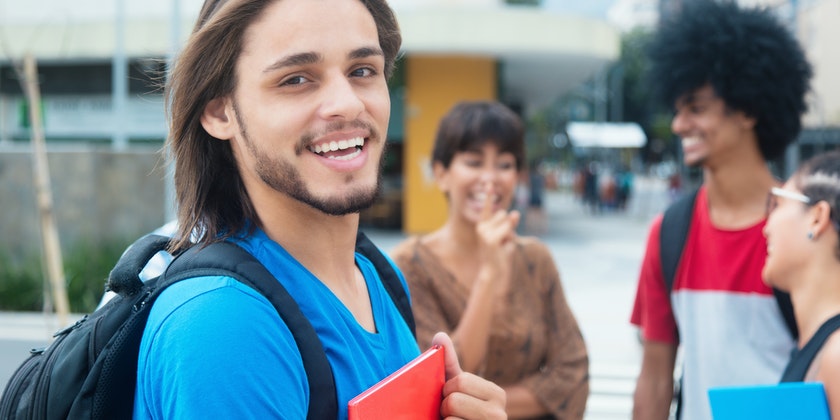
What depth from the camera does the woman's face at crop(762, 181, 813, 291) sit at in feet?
7.01

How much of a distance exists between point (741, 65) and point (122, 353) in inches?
96.7

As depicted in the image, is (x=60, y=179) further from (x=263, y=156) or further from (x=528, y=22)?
(x=528, y=22)

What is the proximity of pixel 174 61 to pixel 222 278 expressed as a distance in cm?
55

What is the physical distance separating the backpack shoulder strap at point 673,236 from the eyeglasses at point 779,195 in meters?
0.29

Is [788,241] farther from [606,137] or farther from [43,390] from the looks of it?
[606,137]

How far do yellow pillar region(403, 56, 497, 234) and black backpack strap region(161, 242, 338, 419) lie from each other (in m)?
16.1

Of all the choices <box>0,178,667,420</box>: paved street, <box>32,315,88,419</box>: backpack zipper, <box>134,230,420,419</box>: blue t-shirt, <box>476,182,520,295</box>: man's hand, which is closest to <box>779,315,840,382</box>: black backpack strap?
<box>476,182,520,295</box>: man's hand

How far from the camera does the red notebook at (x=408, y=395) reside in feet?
3.65

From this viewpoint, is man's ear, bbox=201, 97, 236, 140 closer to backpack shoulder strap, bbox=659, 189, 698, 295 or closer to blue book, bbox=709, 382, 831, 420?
blue book, bbox=709, 382, 831, 420

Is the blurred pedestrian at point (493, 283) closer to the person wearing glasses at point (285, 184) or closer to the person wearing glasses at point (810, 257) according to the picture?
the person wearing glasses at point (810, 257)

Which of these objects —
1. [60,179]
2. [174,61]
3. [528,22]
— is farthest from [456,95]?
[174,61]

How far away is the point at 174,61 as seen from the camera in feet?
4.80

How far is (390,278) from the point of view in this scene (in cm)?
165

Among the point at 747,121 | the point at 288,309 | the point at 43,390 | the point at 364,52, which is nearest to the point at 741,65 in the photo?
the point at 747,121
